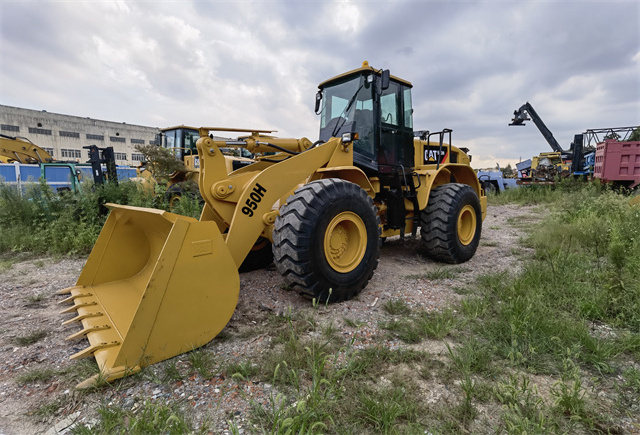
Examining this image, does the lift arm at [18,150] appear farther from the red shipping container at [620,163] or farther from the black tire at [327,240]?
the red shipping container at [620,163]

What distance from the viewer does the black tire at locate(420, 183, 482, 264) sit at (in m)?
4.74

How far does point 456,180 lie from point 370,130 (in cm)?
238

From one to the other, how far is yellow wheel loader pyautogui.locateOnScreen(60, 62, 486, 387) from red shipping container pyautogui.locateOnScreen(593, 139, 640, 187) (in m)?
10.7

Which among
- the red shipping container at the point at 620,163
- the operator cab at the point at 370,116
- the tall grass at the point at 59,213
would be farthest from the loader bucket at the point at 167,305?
the red shipping container at the point at 620,163

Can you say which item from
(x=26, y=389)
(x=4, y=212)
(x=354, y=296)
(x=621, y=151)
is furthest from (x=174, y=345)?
(x=621, y=151)

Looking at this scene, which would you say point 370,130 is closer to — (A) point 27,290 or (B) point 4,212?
(A) point 27,290

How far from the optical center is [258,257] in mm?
4367

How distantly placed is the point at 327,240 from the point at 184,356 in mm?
1539

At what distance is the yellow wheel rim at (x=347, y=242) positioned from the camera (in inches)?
133

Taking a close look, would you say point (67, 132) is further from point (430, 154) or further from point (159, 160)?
point (430, 154)

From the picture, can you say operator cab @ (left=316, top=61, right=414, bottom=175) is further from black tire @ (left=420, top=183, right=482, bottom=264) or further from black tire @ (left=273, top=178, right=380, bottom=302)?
black tire @ (left=273, top=178, right=380, bottom=302)

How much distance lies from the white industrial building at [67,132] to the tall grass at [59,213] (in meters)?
30.6

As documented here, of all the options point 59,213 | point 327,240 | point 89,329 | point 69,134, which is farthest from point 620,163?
point 69,134

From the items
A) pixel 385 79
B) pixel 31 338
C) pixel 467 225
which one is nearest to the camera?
pixel 31 338
